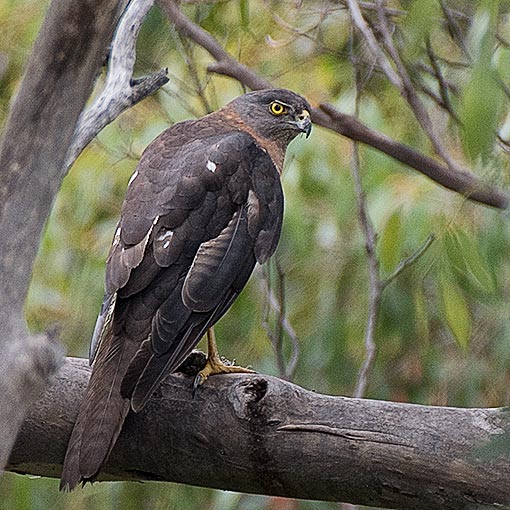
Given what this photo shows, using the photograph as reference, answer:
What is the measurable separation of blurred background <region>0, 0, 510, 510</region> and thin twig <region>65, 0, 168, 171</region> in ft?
2.58

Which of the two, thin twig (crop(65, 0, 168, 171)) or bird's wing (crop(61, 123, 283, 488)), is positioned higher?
thin twig (crop(65, 0, 168, 171))

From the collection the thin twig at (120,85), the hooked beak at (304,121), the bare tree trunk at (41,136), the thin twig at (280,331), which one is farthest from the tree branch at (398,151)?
the bare tree trunk at (41,136)

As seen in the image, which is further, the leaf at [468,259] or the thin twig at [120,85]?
the leaf at [468,259]

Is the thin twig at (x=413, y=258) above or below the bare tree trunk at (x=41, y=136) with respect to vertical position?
below

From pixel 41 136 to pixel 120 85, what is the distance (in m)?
1.23

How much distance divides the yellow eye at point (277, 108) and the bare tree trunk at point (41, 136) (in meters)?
2.14

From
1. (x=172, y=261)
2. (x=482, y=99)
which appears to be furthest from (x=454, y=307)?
(x=172, y=261)

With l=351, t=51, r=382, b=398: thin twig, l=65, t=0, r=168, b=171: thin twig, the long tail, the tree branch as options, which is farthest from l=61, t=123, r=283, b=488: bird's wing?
l=351, t=51, r=382, b=398: thin twig

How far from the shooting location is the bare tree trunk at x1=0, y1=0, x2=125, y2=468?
132 cm

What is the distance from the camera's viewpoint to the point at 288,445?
2.30m

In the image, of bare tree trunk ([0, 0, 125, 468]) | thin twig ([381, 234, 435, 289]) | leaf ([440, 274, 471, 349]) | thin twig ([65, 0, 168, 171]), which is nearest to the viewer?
bare tree trunk ([0, 0, 125, 468])

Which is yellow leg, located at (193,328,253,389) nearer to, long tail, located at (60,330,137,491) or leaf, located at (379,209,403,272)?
long tail, located at (60,330,137,491)

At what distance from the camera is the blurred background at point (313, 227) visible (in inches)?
149

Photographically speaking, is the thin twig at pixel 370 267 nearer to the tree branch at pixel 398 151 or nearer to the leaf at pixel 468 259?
the tree branch at pixel 398 151
